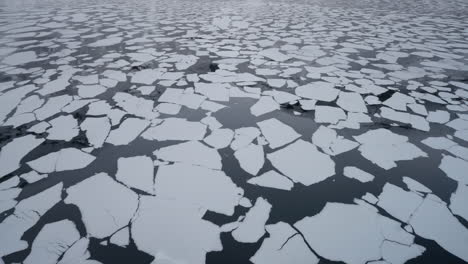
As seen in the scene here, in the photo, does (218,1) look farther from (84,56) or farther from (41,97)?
(41,97)

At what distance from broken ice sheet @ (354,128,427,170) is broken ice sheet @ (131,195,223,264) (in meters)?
1.26

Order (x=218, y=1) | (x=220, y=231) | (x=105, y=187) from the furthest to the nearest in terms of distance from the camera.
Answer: (x=218, y=1) → (x=105, y=187) → (x=220, y=231)

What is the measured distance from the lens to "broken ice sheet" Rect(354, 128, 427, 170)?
1.94 meters

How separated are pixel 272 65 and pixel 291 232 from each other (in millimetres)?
2635

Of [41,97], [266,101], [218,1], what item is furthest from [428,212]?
[218,1]

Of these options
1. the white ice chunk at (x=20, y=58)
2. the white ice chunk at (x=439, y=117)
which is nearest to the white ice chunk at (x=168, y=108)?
the white ice chunk at (x=439, y=117)

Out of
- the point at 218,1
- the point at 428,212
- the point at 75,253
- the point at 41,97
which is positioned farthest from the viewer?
the point at 218,1

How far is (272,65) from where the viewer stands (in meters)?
3.62

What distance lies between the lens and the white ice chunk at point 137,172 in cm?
168

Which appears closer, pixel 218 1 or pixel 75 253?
pixel 75 253

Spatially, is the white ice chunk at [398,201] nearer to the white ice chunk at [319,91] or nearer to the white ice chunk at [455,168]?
the white ice chunk at [455,168]

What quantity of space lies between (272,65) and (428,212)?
2555 millimetres

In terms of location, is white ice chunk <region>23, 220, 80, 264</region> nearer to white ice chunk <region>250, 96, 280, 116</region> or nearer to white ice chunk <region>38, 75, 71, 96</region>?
white ice chunk <region>250, 96, 280, 116</region>

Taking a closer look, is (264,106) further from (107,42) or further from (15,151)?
(107,42)
